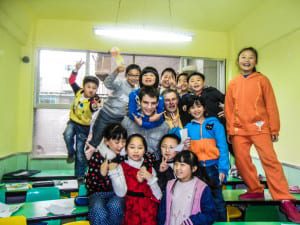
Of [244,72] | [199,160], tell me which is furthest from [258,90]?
[199,160]

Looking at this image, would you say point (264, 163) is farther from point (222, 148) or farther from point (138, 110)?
point (138, 110)

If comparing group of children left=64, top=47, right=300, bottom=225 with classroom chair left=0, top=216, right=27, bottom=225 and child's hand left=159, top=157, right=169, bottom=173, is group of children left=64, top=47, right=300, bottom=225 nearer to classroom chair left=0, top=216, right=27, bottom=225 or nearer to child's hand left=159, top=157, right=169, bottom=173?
child's hand left=159, top=157, right=169, bottom=173

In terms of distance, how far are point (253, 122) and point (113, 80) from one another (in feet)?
4.56

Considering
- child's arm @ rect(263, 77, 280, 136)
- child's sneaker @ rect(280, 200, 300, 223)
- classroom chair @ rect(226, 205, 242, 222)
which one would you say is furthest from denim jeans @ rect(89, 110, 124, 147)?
child's sneaker @ rect(280, 200, 300, 223)

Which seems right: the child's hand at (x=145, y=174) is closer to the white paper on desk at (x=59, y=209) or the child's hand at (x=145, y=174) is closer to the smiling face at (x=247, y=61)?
the white paper on desk at (x=59, y=209)

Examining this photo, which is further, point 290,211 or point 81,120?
point 81,120

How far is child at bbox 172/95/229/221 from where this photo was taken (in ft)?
7.96

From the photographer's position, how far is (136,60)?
556 cm

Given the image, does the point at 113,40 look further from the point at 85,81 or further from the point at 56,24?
the point at 85,81

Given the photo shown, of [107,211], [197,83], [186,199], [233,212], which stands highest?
[197,83]

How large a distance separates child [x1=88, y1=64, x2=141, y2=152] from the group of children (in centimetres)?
1

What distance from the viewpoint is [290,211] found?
2.59m

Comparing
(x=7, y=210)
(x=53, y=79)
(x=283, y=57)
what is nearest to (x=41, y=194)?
(x=7, y=210)

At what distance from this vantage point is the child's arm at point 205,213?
2027 millimetres
